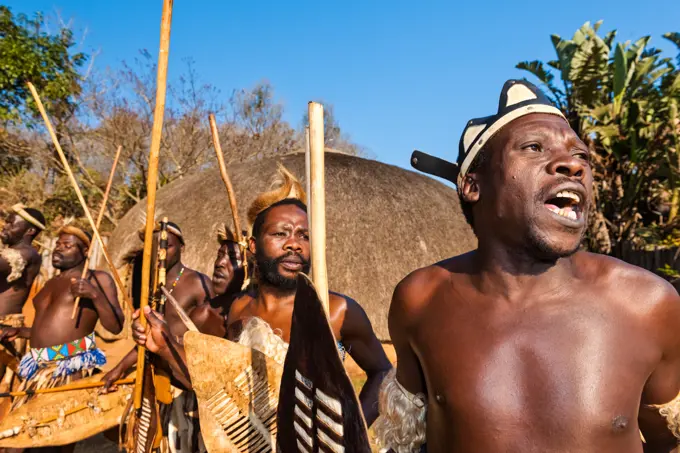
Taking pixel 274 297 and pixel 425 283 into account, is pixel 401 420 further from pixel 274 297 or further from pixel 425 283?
pixel 274 297

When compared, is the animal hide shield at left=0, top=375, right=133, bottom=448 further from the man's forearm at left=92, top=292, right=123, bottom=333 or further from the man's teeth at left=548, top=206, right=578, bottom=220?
the man's teeth at left=548, top=206, right=578, bottom=220

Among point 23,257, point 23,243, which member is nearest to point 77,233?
point 23,257

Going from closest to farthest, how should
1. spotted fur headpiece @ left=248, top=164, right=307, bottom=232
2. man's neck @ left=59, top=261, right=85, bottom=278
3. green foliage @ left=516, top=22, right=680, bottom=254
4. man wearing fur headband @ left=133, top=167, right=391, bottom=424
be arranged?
1. man wearing fur headband @ left=133, top=167, right=391, bottom=424
2. spotted fur headpiece @ left=248, top=164, right=307, bottom=232
3. man's neck @ left=59, top=261, right=85, bottom=278
4. green foliage @ left=516, top=22, right=680, bottom=254

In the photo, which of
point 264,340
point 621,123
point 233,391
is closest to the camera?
point 233,391

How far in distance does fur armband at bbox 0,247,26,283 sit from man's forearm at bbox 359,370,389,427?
4.60m

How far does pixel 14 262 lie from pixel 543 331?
18.9 feet

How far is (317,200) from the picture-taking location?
1.28 m

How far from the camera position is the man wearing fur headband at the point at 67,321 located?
4434mm

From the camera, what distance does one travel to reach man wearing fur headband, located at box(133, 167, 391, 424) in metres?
2.53

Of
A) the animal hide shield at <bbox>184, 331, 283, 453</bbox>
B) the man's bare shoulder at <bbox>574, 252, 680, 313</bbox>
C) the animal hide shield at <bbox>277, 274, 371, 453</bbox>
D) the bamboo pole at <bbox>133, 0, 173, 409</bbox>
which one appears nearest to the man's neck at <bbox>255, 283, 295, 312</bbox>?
the bamboo pole at <bbox>133, 0, 173, 409</bbox>

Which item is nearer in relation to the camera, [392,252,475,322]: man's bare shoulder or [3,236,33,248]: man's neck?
[392,252,475,322]: man's bare shoulder

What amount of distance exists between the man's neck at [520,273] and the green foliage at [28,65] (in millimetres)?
15728

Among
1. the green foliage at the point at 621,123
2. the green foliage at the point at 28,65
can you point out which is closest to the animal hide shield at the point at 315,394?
the green foliage at the point at 621,123

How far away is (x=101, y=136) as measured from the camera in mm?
18609
